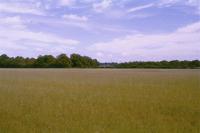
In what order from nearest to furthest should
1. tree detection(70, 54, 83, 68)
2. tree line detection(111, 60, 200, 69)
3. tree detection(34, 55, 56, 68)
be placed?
1. tree line detection(111, 60, 200, 69)
2. tree detection(34, 55, 56, 68)
3. tree detection(70, 54, 83, 68)

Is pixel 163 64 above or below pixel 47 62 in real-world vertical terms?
below

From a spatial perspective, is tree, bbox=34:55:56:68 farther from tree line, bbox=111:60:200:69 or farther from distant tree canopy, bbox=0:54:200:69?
tree line, bbox=111:60:200:69

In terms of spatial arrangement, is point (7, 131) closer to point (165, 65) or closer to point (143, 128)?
point (143, 128)

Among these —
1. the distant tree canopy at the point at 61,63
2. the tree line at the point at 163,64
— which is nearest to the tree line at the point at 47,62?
the distant tree canopy at the point at 61,63

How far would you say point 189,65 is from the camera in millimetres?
92625

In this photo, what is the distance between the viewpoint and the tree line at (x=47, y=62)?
325 ft

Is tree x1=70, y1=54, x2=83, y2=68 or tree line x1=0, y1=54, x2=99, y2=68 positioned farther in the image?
tree x1=70, y1=54, x2=83, y2=68

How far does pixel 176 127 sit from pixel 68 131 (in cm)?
280

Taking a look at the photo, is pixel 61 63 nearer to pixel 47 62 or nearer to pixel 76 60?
pixel 47 62

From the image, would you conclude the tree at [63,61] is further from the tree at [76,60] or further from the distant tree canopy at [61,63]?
the tree at [76,60]

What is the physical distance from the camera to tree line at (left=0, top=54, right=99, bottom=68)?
325 feet

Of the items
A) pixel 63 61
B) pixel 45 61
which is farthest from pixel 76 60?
pixel 45 61

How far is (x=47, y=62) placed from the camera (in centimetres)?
9912

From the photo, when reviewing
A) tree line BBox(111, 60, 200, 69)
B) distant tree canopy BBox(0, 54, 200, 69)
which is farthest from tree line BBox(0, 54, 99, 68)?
tree line BBox(111, 60, 200, 69)
